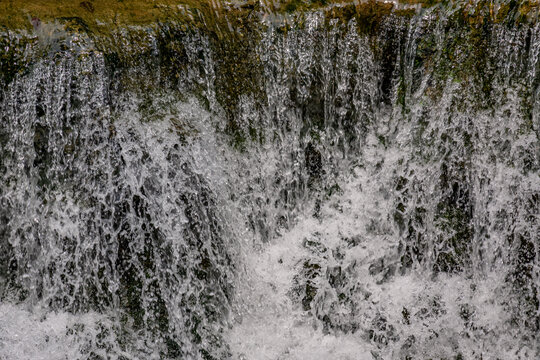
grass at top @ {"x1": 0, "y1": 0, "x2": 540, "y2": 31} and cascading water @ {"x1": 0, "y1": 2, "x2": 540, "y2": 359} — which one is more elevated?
grass at top @ {"x1": 0, "y1": 0, "x2": 540, "y2": 31}

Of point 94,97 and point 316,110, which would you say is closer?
point 94,97

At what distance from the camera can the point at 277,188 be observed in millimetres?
4340

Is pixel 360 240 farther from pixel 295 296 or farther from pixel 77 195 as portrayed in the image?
pixel 77 195

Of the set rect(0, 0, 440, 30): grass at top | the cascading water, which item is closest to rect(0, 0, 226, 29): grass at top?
rect(0, 0, 440, 30): grass at top

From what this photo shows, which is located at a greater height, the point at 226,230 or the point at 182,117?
the point at 182,117

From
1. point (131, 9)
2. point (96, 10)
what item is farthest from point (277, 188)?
point (96, 10)

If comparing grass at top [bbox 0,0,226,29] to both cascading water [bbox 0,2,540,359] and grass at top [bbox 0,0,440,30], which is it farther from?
cascading water [bbox 0,2,540,359]

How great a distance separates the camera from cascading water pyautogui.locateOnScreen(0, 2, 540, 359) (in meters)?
4.07

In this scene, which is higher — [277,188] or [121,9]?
[121,9]

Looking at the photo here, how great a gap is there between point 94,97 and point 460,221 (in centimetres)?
274

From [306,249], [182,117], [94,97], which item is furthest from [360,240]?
[94,97]

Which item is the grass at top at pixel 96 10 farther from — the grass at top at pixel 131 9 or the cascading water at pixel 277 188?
the cascading water at pixel 277 188

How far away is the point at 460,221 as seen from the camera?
13.9 ft

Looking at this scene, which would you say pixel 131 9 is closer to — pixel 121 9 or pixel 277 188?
pixel 121 9
